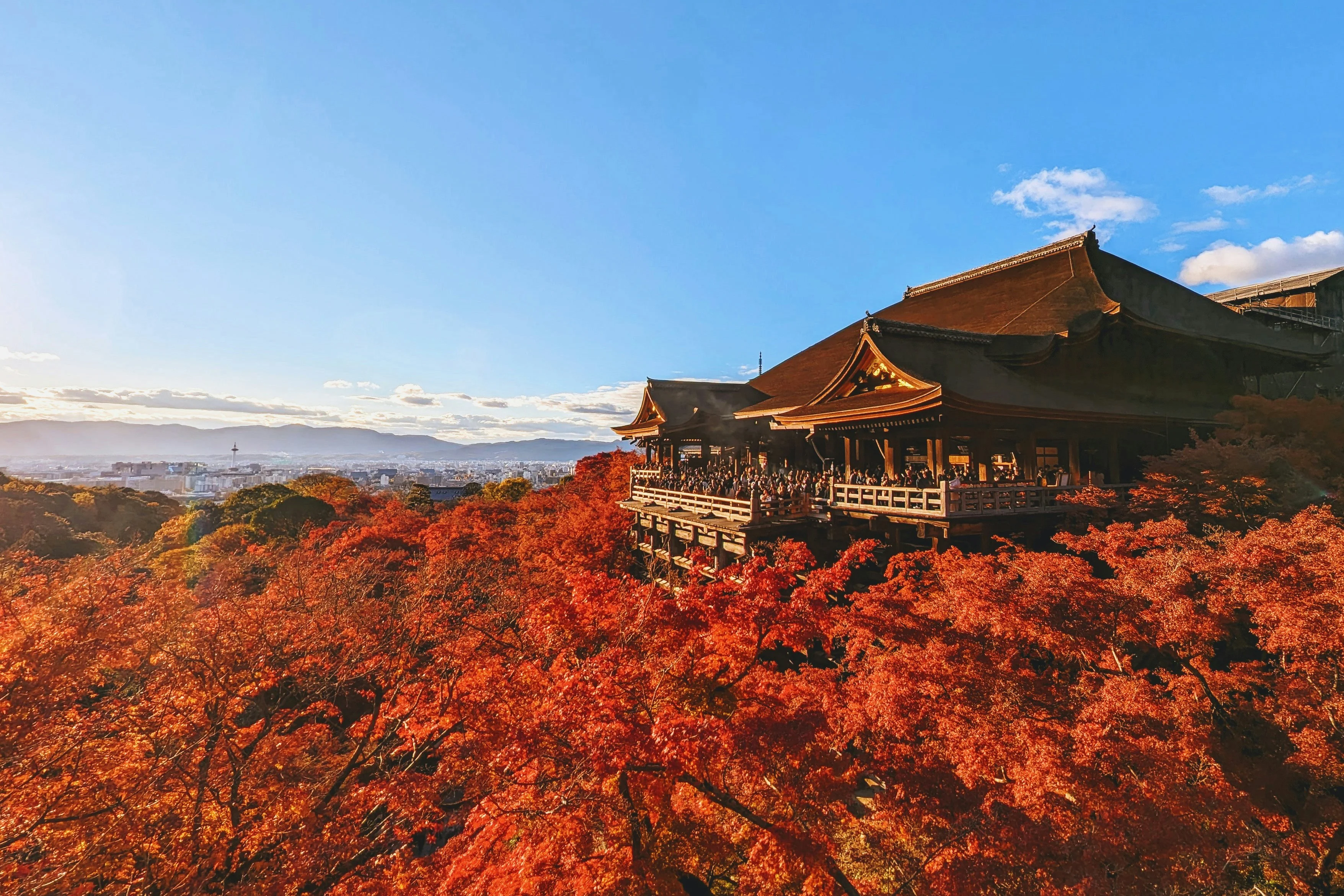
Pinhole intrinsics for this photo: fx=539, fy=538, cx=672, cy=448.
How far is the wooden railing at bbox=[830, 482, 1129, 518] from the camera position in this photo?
11867mm

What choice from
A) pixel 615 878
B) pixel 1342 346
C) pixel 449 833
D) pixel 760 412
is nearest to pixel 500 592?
pixel 449 833

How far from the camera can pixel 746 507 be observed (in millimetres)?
14656

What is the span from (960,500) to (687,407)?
12858mm

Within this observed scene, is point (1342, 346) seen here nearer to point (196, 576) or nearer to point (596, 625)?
point (596, 625)

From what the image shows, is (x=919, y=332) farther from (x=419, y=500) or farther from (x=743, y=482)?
(x=419, y=500)

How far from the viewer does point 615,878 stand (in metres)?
7.34

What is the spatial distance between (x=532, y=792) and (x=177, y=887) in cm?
488

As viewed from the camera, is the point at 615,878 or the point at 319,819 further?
the point at 319,819

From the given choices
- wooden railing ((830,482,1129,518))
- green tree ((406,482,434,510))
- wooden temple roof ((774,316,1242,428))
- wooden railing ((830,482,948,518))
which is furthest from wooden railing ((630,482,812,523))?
green tree ((406,482,434,510))

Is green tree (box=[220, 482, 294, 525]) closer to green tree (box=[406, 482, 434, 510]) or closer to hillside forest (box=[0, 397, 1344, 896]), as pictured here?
green tree (box=[406, 482, 434, 510])

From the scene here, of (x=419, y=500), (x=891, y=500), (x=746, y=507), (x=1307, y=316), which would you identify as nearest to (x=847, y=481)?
(x=891, y=500)

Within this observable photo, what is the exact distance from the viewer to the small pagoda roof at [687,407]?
21875 mm

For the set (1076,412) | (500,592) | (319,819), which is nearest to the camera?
(319,819)

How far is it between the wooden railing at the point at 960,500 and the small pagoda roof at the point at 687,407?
8.80 m
